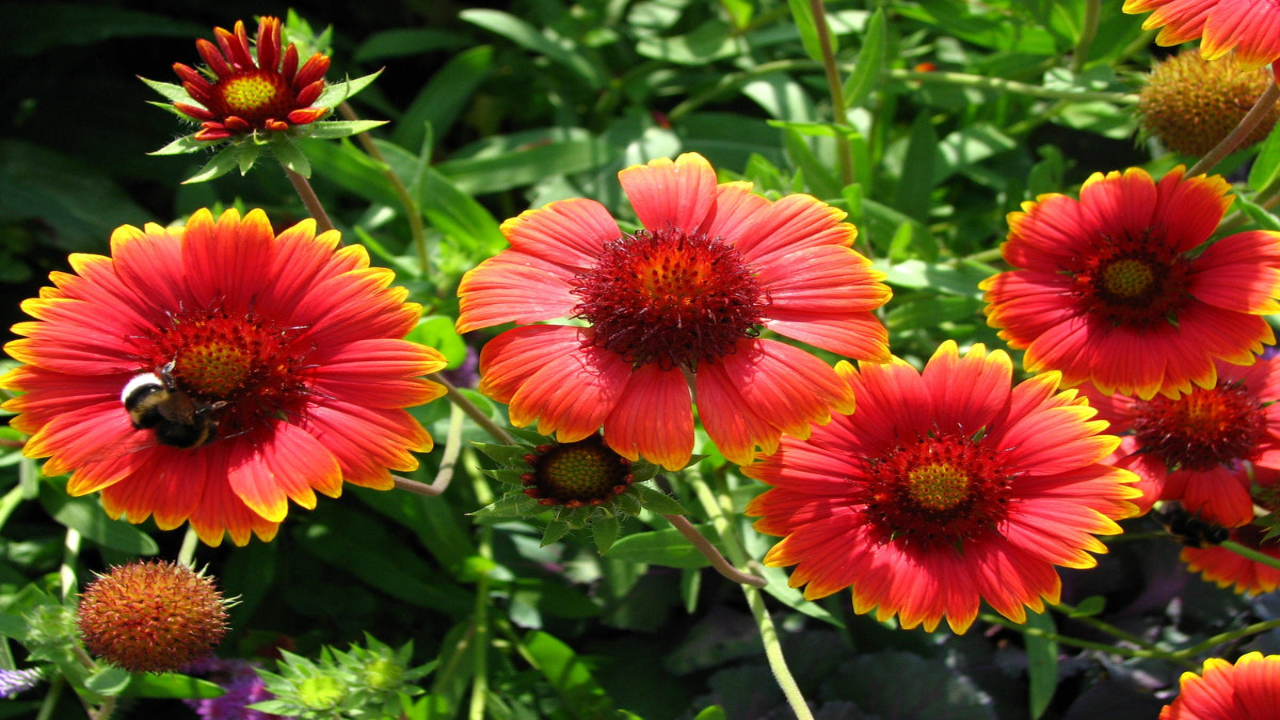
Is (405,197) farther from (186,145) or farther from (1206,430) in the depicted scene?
(1206,430)

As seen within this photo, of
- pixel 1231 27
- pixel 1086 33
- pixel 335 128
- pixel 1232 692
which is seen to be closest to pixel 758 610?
pixel 1232 692

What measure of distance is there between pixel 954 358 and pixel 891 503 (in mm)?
272

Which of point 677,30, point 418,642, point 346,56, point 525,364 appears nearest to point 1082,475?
point 525,364

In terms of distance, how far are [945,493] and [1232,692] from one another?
56 centimetres

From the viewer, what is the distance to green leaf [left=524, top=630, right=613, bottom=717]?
214 centimetres

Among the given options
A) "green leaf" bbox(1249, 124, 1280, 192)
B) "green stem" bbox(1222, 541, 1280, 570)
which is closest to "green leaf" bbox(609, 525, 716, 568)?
"green stem" bbox(1222, 541, 1280, 570)

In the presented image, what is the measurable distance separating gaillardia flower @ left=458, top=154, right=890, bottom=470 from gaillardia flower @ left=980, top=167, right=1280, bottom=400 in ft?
1.52

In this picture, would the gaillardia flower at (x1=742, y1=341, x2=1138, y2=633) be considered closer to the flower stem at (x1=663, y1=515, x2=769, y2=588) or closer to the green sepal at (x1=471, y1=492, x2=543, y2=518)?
the flower stem at (x1=663, y1=515, x2=769, y2=588)

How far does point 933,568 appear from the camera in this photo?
1.62m

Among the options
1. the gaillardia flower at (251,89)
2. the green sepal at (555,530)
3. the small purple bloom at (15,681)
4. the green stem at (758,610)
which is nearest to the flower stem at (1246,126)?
the green stem at (758,610)

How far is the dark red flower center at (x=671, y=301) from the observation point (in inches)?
60.4

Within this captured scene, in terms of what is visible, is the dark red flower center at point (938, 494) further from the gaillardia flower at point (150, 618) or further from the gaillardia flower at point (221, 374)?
the gaillardia flower at point (150, 618)

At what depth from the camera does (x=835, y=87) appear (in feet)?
6.91

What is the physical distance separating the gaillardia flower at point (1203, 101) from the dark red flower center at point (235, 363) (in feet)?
5.68
